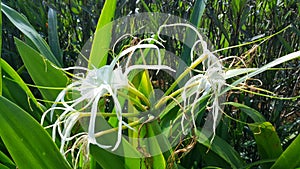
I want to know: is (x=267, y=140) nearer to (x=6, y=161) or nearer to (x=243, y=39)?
(x=243, y=39)

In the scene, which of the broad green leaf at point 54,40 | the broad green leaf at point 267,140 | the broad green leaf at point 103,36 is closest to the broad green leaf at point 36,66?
the broad green leaf at point 103,36

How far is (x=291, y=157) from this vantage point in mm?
1237

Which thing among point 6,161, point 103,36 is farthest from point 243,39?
point 6,161

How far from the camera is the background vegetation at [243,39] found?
1.67 metres

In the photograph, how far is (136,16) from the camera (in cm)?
186

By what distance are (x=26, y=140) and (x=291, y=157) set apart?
629mm

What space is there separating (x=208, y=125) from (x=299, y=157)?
1.08ft

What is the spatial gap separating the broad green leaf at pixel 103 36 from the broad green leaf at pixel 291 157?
0.50 m

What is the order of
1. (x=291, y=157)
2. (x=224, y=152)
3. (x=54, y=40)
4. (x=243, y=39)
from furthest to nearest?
(x=243, y=39), (x=54, y=40), (x=224, y=152), (x=291, y=157)

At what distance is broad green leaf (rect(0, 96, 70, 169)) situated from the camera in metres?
0.95

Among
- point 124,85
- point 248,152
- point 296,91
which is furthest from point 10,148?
point 296,91

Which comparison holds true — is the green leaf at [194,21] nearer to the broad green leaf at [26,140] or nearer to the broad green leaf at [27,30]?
the broad green leaf at [27,30]

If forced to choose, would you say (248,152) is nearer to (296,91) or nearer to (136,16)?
(296,91)

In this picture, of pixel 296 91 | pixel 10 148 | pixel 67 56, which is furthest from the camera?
pixel 67 56
